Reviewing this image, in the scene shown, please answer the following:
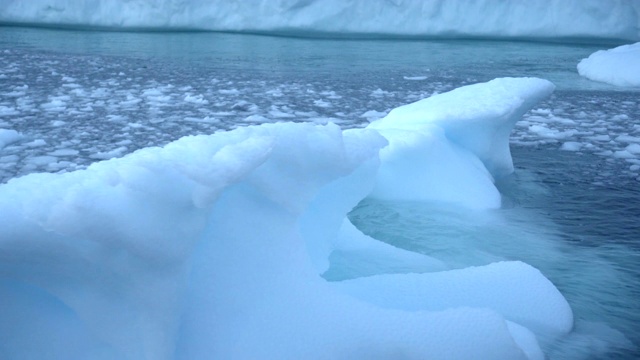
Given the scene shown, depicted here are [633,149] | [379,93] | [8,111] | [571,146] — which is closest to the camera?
[633,149]

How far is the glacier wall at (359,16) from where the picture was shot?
1252 cm

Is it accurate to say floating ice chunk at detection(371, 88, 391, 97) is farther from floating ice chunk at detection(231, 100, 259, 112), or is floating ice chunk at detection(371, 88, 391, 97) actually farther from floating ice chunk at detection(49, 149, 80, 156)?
floating ice chunk at detection(49, 149, 80, 156)

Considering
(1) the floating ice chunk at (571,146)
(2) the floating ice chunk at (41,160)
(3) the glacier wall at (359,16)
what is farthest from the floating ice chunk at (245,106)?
(3) the glacier wall at (359,16)

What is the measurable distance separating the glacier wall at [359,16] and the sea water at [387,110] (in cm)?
131

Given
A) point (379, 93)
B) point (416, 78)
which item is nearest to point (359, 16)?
point (416, 78)

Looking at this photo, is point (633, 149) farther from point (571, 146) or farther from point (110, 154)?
point (110, 154)

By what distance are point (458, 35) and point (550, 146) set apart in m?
8.54

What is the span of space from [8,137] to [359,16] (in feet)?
30.7

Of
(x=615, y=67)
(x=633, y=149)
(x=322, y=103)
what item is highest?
(x=615, y=67)

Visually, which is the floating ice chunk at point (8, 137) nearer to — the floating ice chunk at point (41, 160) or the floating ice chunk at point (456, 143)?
the floating ice chunk at point (41, 160)

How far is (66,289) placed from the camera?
1583 mm

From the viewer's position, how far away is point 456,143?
4.04m

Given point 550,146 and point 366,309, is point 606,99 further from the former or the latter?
point 366,309

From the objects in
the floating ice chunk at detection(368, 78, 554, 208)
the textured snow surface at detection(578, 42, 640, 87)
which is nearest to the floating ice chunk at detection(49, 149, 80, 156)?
the floating ice chunk at detection(368, 78, 554, 208)
